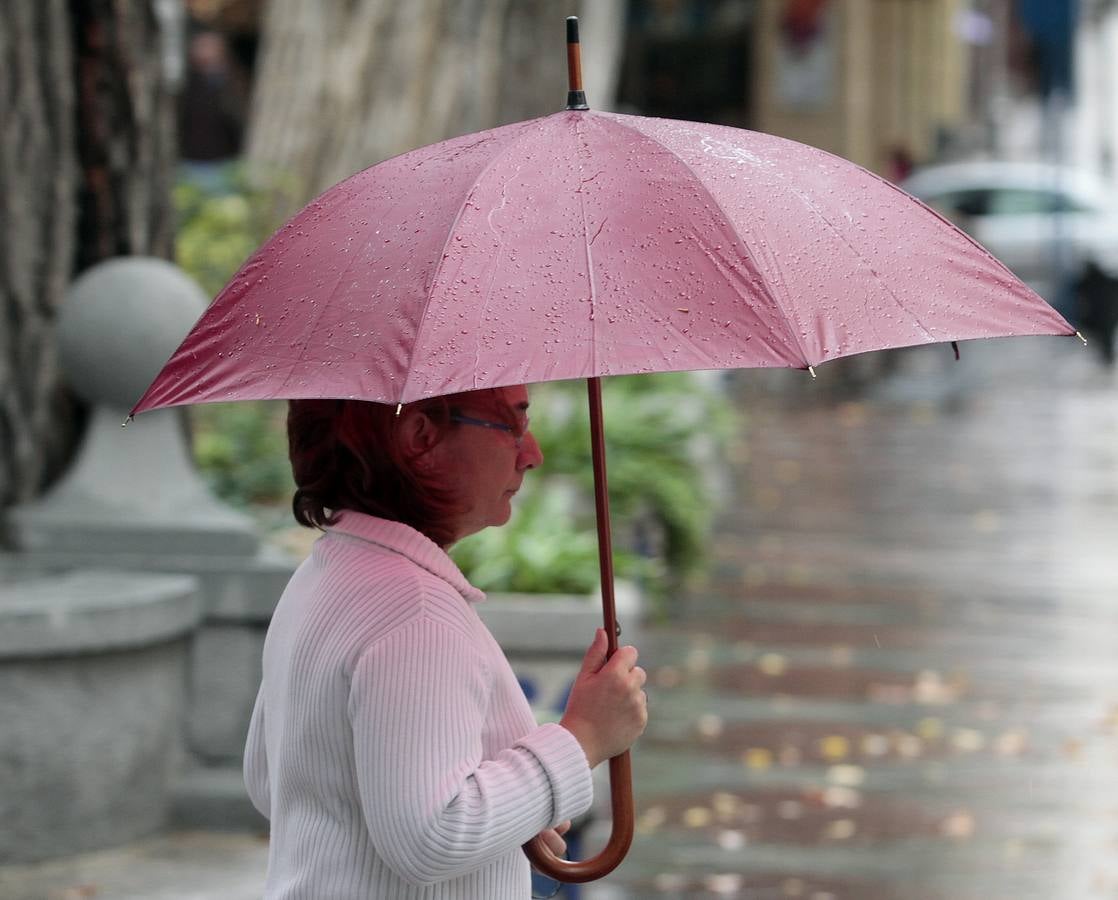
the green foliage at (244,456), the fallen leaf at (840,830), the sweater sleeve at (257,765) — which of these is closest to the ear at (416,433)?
the sweater sleeve at (257,765)

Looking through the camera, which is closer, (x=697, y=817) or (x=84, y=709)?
(x=84, y=709)

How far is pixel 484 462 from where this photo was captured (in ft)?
8.63

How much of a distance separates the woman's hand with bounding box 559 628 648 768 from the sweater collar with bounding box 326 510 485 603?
189 millimetres

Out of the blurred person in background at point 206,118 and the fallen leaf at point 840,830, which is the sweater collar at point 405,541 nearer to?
the fallen leaf at point 840,830

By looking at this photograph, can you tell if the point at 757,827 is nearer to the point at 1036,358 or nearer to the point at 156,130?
the point at 156,130

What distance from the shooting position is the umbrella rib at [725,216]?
249 cm

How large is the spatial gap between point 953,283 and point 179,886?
3.05m

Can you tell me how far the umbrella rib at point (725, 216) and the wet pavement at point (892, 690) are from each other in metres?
3.50

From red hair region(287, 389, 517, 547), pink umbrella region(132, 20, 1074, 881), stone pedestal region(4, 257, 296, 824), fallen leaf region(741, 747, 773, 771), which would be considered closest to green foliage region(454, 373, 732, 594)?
fallen leaf region(741, 747, 773, 771)

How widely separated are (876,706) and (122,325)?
3.86 m

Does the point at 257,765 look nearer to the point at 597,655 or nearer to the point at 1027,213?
the point at 597,655

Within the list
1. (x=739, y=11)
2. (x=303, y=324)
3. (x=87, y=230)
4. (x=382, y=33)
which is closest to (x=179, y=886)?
(x=87, y=230)

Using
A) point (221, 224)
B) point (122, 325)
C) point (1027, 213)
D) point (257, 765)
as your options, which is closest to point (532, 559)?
point (122, 325)

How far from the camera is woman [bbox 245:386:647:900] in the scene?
2.38m
